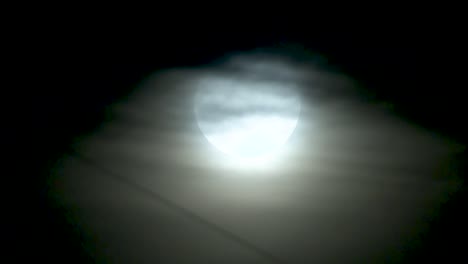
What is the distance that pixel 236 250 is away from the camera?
7.39 feet

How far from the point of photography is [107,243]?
2.11 meters

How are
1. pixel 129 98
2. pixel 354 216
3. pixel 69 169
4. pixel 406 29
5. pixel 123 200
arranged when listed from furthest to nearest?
pixel 354 216
pixel 123 200
pixel 69 169
pixel 129 98
pixel 406 29

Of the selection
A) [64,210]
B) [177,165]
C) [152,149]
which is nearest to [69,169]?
[64,210]

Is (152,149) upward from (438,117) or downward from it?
downward

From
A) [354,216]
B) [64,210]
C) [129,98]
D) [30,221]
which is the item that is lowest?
[30,221]

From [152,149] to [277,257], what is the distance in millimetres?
1083

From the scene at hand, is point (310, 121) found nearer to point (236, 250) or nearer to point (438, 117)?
point (438, 117)

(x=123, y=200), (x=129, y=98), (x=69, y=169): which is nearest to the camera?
(x=129, y=98)

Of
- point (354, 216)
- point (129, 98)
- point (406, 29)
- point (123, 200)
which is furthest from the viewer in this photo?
point (354, 216)

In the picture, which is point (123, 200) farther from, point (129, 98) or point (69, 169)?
point (129, 98)

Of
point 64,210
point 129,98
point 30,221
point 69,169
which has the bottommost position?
point 30,221

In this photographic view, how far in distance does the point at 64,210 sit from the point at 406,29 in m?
1.98

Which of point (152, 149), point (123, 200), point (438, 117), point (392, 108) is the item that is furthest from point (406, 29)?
point (123, 200)

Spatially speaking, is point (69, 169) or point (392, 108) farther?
point (69, 169)
